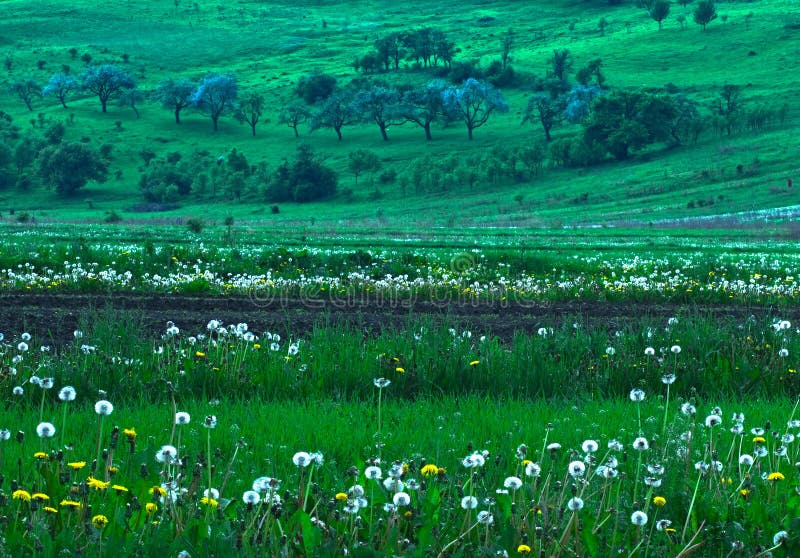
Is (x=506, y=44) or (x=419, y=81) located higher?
(x=506, y=44)

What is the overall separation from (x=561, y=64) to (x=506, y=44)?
828 inches

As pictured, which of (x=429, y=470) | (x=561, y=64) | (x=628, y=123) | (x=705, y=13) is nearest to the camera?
(x=429, y=470)

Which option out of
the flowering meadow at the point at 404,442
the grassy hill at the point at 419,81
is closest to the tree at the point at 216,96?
the grassy hill at the point at 419,81

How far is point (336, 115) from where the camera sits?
348 feet

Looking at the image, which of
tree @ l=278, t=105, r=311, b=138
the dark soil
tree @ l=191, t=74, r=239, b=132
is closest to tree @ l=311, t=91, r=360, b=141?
tree @ l=278, t=105, r=311, b=138

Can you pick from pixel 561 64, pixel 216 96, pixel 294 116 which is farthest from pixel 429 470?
pixel 561 64

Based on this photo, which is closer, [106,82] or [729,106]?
[729,106]

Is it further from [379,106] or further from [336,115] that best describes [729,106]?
[336,115]

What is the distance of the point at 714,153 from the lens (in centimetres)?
8150

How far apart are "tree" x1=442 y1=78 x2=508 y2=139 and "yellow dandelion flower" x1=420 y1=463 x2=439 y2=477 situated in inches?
3887

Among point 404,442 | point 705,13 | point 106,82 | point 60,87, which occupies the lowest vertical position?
point 60,87

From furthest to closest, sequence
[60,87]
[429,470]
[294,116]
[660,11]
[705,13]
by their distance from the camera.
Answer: [660,11]
[705,13]
[60,87]
[294,116]
[429,470]

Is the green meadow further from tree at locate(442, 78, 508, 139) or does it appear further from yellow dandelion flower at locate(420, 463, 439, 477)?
tree at locate(442, 78, 508, 139)

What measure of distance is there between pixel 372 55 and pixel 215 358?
129757 millimetres
